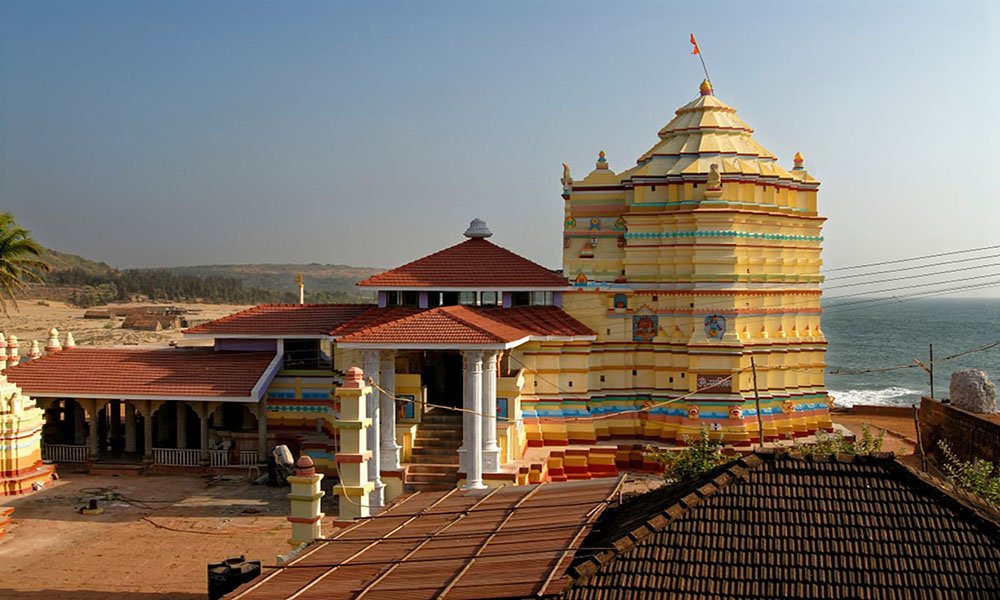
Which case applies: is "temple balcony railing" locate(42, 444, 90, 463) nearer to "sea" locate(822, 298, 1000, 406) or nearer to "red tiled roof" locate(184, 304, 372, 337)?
"red tiled roof" locate(184, 304, 372, 337)

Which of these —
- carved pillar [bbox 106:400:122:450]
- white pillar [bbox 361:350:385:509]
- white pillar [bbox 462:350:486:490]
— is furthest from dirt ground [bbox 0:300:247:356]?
white pillar [bbox 462:350:486:490]

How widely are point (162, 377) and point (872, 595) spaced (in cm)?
2150

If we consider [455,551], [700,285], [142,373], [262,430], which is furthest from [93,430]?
[455,551]

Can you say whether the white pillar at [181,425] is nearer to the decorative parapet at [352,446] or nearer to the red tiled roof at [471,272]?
the red tiled roof at [471,272]

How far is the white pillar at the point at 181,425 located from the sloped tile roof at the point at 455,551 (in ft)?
47.9

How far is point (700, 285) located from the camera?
2547 centimetres

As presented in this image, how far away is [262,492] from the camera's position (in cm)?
2414

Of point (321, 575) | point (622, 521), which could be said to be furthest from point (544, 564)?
point (321, 575)

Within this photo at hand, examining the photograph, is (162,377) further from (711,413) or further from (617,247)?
(711,413)

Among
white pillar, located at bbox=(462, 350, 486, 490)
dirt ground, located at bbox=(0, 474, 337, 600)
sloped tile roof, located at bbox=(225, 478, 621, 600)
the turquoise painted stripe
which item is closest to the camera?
sloped tile roof, located at bbox=(225, 478, 621, 600)

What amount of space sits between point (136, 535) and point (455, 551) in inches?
470

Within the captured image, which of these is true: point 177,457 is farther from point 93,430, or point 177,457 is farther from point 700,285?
point 700,285

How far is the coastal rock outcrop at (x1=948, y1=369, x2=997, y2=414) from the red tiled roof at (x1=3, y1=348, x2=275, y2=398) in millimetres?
19534

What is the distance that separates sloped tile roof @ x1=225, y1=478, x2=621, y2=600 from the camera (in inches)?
397
